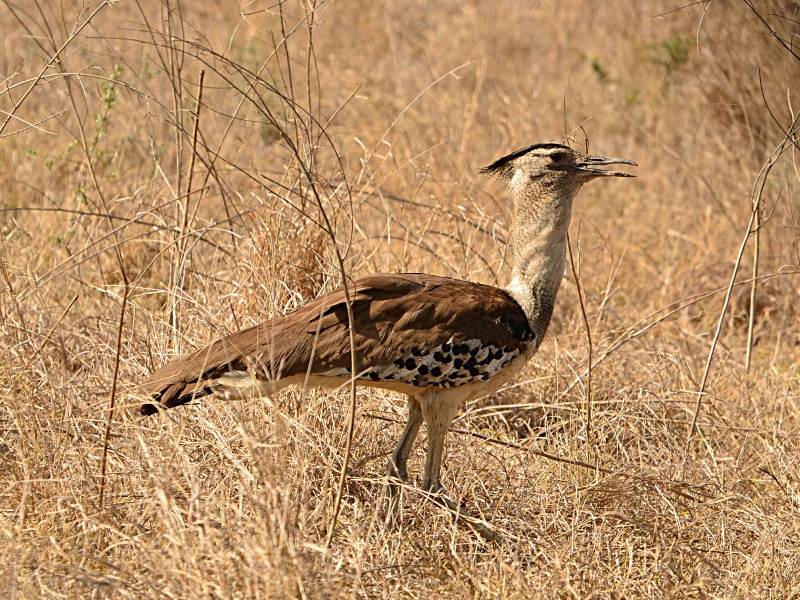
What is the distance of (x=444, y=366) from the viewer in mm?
3307

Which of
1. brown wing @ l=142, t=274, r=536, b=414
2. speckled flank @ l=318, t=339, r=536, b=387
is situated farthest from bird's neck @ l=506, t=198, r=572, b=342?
speckled flank @ l=318, t=339, r=536, b=387

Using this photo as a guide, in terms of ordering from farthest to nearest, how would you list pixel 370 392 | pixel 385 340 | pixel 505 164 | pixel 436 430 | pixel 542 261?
pixel 370 392 → pixel 505 164 → pixel 542 261 → pixel 436 430 → pixel 385 340

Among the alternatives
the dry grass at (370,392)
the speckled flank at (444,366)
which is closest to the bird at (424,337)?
the speckled flank at (444,366)

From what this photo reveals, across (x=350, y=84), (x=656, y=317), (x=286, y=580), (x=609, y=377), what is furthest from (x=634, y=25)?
(x=286, y=580)

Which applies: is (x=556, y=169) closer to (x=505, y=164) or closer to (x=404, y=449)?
(x=505, y=164)

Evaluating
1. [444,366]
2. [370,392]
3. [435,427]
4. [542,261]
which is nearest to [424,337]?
[444,366]

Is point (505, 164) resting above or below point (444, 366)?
above

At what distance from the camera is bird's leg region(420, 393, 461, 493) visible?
3.42 metres

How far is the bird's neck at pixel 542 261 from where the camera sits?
11.7 feet

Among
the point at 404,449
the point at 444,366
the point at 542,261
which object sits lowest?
the point at 404,449

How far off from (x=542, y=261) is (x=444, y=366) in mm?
534

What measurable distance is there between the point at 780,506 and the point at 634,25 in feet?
18.8

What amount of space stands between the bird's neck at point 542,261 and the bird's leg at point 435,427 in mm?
379

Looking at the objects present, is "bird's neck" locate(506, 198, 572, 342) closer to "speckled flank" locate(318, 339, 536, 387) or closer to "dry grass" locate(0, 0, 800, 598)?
"speckled flank" locate(318, 339, 536, 387)
